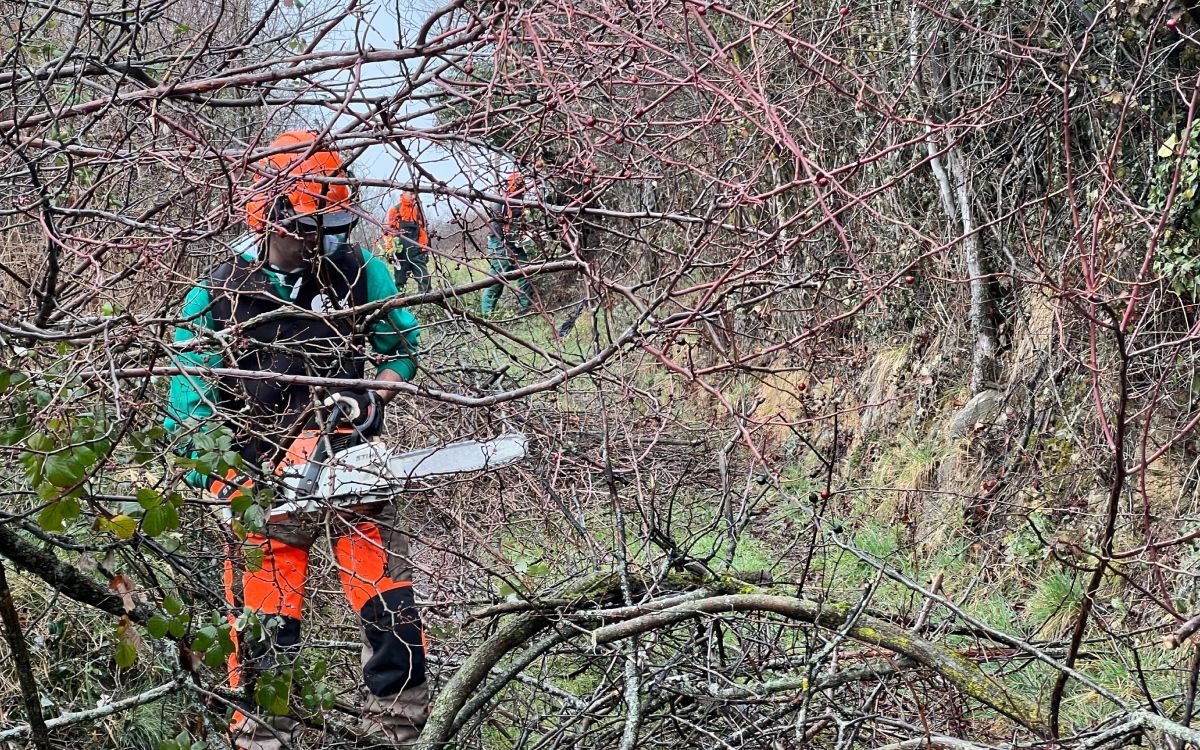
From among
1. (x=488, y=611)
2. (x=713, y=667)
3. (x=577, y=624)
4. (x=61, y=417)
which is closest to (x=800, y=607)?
(x=713, y=667)

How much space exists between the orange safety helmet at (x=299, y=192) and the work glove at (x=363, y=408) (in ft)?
1.73

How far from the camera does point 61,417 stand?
7.27 ft

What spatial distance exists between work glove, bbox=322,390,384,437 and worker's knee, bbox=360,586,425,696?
574mm

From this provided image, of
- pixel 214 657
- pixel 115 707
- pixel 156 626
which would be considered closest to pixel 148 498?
pixel 156 626

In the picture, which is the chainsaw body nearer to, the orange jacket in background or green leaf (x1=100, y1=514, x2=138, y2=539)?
the orange jacket in background

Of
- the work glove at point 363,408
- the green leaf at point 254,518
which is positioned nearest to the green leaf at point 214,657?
the green leaf at point 254,518

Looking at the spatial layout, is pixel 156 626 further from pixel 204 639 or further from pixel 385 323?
pixel 385 323

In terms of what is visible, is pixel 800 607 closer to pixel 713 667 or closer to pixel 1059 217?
pixel 713 667

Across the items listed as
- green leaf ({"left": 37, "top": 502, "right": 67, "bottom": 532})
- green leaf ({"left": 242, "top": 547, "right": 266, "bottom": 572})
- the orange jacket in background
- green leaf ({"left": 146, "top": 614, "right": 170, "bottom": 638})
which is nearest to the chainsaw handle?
green leaf ({"left": 242, "top": 547, "right": 266, "bottom": 572})

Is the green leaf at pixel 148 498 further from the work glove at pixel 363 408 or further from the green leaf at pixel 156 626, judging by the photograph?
the work glove at pixel 363 408

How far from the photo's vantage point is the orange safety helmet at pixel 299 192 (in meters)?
2.66

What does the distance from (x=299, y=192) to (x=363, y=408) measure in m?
0.95

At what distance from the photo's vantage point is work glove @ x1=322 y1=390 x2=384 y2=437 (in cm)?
348

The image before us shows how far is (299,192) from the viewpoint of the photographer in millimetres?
2928
